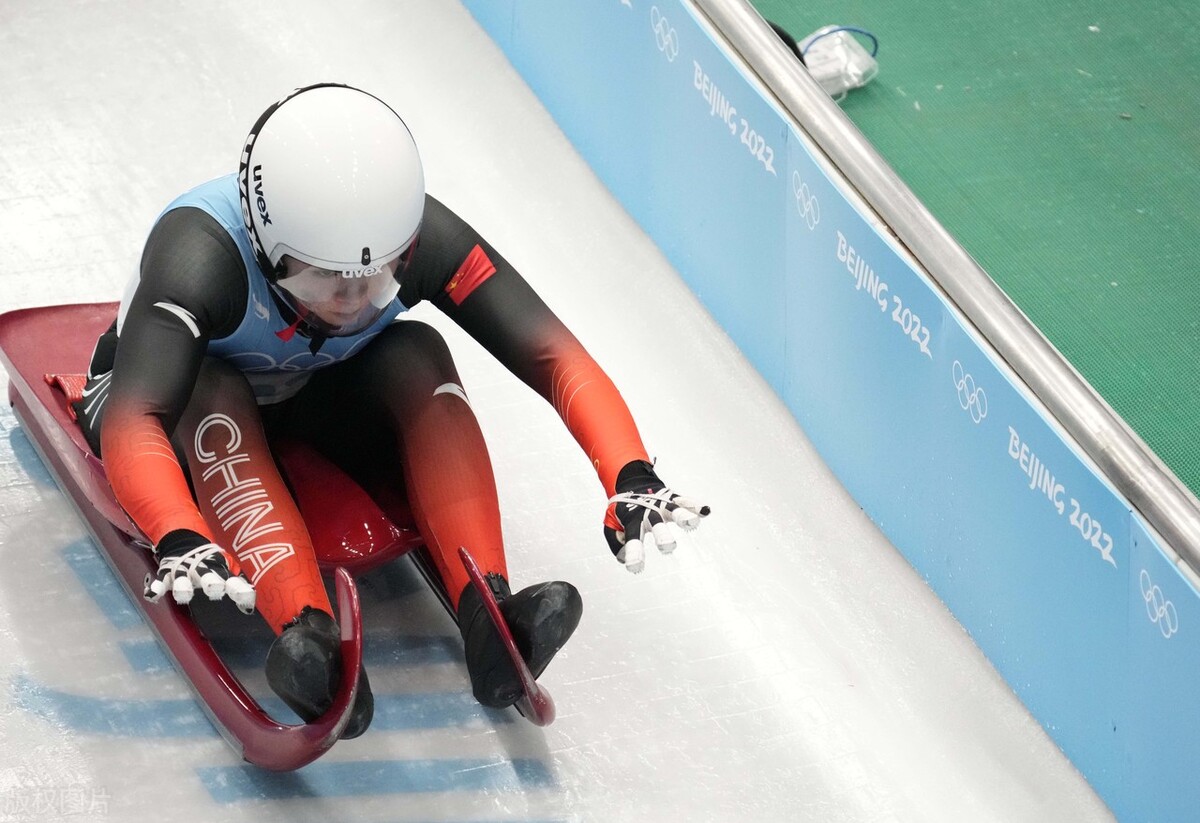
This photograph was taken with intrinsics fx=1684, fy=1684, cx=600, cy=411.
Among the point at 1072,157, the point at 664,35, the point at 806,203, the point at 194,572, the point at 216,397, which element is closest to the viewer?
the point at 194,572

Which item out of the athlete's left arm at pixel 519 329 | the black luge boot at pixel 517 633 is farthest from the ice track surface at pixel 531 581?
the athlete's left arm at pixel 519 329

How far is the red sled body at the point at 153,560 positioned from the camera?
8.99 ft

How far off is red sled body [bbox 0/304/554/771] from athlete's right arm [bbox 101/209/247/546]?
0.84 ft

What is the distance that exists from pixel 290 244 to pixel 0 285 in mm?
1460

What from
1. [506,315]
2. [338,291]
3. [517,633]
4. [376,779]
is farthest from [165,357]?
[376,779]

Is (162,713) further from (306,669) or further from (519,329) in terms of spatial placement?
(519,329)

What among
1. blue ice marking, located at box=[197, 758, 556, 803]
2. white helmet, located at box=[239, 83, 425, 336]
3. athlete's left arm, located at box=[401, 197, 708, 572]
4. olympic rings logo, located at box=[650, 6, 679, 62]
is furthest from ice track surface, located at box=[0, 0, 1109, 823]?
white helmet, located at box=[239, 83, 425, 336]

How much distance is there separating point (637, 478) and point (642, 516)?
4.3 inches

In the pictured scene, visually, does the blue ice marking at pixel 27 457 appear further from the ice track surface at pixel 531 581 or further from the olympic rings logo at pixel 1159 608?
the olympic rings logo at pixel 1159 608

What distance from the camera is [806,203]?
11.9 ft

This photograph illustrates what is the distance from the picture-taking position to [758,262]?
392cm

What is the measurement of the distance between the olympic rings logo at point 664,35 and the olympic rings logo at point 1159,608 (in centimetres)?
179

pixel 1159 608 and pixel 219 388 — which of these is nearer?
pixel 1159 608

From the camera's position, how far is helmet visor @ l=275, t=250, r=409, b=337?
274 cm
